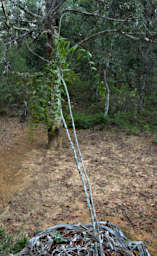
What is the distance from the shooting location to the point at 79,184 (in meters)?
3.79

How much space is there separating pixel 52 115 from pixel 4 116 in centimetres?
705

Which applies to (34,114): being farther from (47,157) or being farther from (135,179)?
(47,157)

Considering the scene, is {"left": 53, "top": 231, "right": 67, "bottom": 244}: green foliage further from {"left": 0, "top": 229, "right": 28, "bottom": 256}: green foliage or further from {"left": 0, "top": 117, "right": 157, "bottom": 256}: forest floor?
{"left": 0, "top": 117, "right": 157, "bottom": 256}: forest floor

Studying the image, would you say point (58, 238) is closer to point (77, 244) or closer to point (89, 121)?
point (77, 244)

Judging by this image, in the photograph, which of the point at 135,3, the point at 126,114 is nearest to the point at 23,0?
the point at 135,3

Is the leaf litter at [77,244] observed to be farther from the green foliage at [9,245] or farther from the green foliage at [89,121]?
the green foliage at [89,121]

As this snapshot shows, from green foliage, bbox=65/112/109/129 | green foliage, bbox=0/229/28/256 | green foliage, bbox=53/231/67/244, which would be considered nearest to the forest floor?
green foliage, bbox=0/229/28/256

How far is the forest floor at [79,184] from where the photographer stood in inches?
112

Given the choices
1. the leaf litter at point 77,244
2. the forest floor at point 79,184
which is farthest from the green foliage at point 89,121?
the leaf litter at point 77,244

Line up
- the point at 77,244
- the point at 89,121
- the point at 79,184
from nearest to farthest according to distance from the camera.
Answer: the point at 77,244
the point at 79,184
the point at 89,121

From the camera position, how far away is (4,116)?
835cm

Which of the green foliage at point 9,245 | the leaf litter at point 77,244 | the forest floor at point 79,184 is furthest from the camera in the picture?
the forest floor at point 79,184

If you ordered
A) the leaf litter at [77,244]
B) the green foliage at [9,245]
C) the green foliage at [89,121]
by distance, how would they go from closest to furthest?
the leaf litter at [77,244] < the green foliage at [9,245] < the green foliage at [89,121]

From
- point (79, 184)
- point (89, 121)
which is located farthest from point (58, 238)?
point (89, 121)
